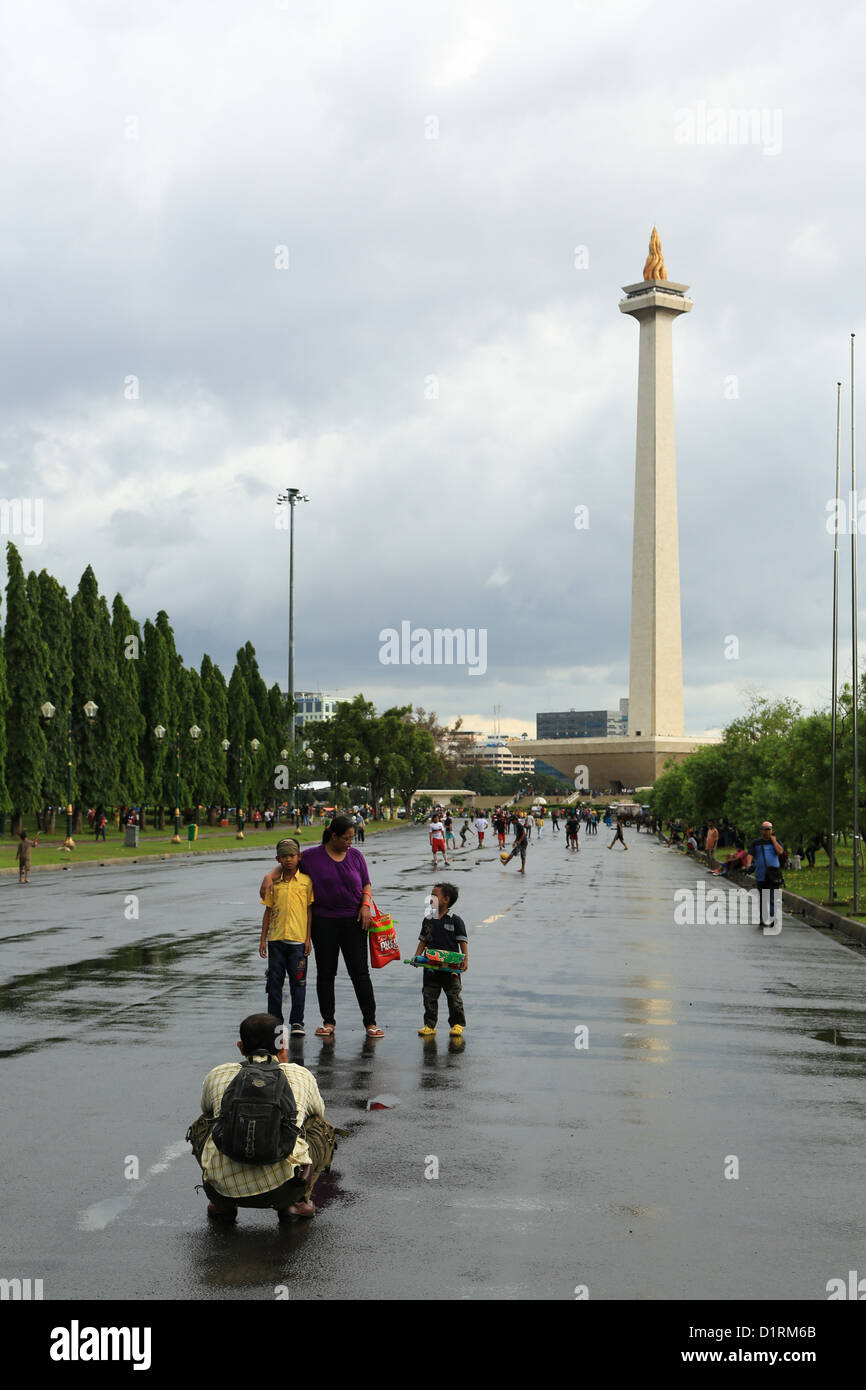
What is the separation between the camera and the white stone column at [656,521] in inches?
5103

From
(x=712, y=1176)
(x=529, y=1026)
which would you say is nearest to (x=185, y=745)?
(x=529, y=1026)

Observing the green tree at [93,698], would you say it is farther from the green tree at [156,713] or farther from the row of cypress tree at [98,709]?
the green tree at [156,713]

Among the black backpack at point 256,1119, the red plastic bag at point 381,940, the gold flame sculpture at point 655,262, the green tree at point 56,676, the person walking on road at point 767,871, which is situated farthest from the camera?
the gold flame sculpture at point 655,262

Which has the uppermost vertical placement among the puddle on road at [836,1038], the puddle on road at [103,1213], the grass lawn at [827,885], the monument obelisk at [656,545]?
the monument obelisk at [656,545]

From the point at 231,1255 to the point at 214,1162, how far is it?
0.52 m

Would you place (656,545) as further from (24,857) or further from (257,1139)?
(257,1139)

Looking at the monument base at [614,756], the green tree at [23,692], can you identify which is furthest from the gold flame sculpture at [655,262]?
the green tree at [23,692]

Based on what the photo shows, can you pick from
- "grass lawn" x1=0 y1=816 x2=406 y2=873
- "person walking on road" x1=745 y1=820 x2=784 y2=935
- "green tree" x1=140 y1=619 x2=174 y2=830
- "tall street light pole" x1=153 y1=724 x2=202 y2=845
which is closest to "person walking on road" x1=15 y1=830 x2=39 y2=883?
"grass lawn" x1=0 y1=816 x2=406 y2=873

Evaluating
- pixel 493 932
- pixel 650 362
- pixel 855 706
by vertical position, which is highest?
pixel 650 362

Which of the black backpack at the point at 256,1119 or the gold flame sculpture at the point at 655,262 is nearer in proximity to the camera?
the black backpack at the point at 256,1119

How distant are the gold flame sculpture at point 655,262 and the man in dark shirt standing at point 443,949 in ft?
435

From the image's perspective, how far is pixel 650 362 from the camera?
131m

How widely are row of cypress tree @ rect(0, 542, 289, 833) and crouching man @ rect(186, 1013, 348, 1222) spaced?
50018 millimetres
